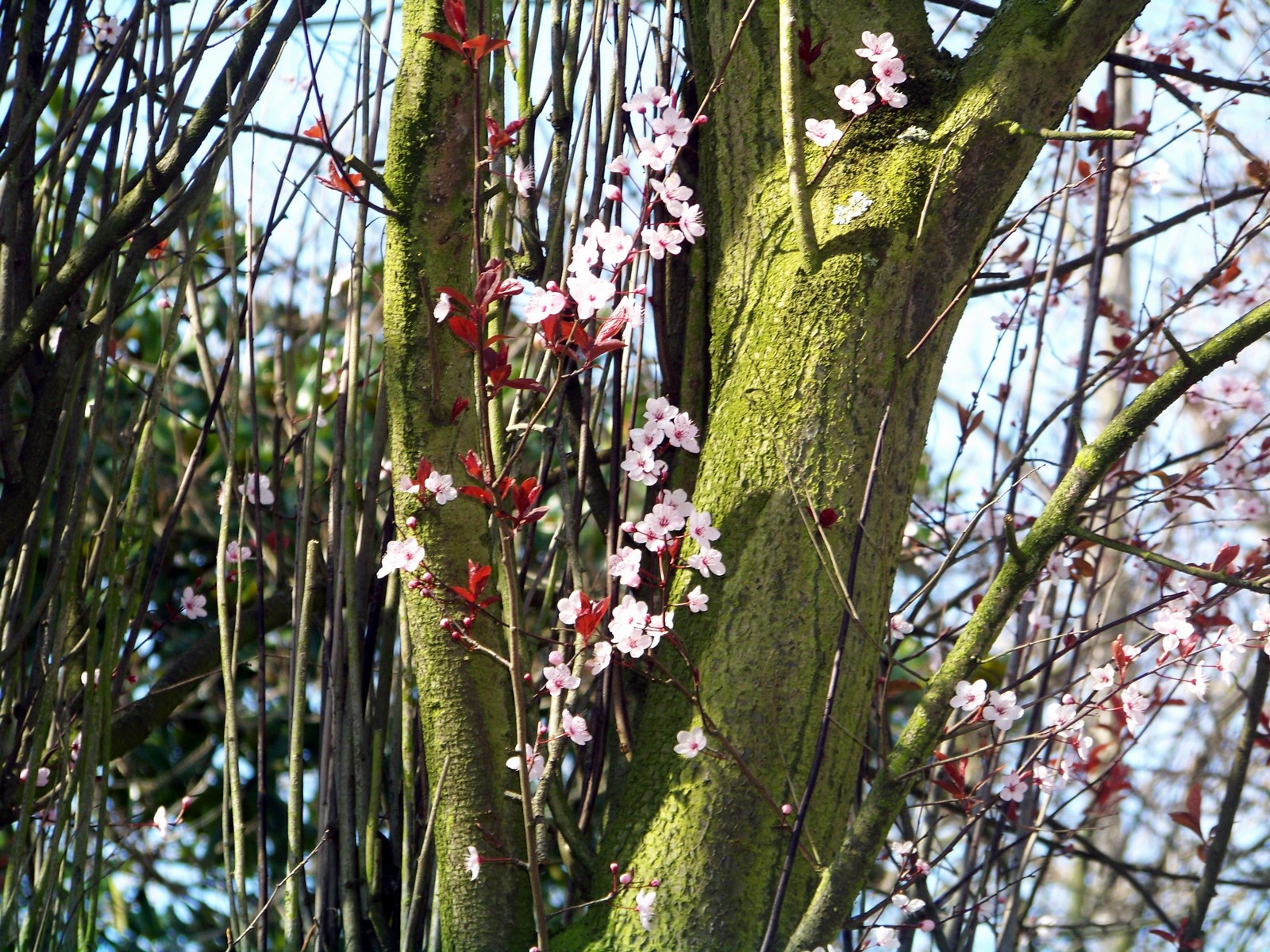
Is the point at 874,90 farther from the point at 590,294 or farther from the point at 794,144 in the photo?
the point at 590,294

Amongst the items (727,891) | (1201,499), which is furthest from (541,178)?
(1201,499)

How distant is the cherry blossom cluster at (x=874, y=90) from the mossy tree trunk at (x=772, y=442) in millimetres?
28

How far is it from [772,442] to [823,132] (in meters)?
0.34

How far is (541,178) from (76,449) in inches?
25.3

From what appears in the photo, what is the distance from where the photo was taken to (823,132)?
1.16 meters

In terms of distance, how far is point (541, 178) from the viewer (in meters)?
1.26

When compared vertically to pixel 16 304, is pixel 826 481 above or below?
below

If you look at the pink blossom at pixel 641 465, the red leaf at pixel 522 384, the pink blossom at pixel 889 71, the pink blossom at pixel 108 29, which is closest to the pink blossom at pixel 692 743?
the pink blossom at pixel 641 465

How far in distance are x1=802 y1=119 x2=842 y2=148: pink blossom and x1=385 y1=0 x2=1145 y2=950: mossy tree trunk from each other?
3 cm

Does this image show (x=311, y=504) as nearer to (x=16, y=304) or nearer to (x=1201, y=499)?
(x=16, y=304)

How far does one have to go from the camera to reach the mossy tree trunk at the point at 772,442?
3.48ft

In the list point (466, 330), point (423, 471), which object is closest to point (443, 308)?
point (466, 330)

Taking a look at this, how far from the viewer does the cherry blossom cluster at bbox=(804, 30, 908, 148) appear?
→ 1.14 m

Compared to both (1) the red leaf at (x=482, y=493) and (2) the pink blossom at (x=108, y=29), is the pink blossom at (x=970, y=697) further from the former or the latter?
(2) the pink blossom at (x=108, y=29)
